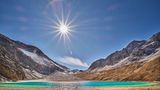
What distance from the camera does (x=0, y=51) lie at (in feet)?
561

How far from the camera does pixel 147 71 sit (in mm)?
164125

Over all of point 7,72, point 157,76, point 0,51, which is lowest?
point 157,76

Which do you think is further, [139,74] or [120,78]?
[120,78]

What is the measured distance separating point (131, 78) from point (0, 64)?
95.1 m

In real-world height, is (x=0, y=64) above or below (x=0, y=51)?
below

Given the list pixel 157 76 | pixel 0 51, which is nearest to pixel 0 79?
Result: pixel 0 51

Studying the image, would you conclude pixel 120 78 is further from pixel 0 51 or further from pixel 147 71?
pixel 0 51

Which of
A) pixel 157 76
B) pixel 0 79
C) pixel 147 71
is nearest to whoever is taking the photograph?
pixel 0 79

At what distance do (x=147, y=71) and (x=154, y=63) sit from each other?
31.0ft

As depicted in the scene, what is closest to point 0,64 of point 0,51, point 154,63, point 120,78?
point 0,51

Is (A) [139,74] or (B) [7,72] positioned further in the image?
(A) [139,74]

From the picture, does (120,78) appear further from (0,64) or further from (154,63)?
(0,64)

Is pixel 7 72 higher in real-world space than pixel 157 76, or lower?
higher

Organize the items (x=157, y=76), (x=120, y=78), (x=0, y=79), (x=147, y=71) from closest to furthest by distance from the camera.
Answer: (x=0, y=79) < (x=157, y=76) < (x=147, y=71) < (x=120, y=78)
